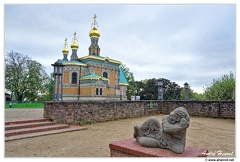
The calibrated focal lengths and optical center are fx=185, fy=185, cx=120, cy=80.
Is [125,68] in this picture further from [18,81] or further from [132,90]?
[18,81]

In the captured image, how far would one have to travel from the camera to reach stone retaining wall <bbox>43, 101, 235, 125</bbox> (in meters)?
9.55

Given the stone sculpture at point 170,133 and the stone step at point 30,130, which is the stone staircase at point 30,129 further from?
the stone sculpture at point 170,133

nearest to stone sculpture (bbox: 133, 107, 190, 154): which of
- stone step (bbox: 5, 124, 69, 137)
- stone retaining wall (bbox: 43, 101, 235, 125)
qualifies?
stone step (bbox: 5, 124, 69, 137)

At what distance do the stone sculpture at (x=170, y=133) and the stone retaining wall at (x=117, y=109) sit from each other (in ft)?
21.5

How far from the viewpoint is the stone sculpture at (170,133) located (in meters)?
3.36

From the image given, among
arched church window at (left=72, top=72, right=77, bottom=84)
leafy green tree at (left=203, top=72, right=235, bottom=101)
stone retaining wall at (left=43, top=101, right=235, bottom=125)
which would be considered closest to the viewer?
stone retaining wall at (left=43, top=101, right=235, bottom=125)

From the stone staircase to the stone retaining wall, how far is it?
67cm

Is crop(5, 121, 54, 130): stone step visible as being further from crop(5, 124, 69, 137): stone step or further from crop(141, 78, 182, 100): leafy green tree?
crop(141, 78, 182, 100): leafy green tree

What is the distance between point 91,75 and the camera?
2589 cm

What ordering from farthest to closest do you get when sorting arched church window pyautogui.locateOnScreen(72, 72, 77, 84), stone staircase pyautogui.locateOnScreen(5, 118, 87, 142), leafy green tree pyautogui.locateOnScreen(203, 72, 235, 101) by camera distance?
arched church window pyautogui.locateOnScreen(72, 72, 77, 84) < leafy green tree pyautogui.locateOnScreen(203, 72, 235, 101) < stone staircase pyautogui.locateOnScreen(5, 118, 87, 142)

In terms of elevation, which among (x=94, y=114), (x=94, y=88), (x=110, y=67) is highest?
(x=110, y=67)

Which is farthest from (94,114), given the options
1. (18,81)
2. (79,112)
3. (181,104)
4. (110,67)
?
(18,81)

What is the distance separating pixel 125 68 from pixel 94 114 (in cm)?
3410

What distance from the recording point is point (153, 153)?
332 cm
